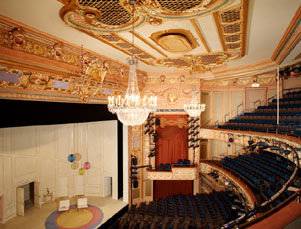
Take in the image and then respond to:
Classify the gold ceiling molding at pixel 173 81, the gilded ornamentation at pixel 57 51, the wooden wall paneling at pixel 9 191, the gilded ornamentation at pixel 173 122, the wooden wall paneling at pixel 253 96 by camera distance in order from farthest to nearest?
the wooden wall paneling at pixel 253 96 < the gilded ornamentation at pixel 173 122 < the gold ceiling molding at pixel 173 81 < the wooden wall paneling at pixel 9 191 < the gilded ornamentation at pixel 57 51

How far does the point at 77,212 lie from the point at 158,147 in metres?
4.53

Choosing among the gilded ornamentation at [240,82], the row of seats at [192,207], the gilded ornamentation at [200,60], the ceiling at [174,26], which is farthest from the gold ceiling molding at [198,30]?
the row of seats at [192,207]

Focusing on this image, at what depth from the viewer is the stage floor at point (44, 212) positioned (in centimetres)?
706

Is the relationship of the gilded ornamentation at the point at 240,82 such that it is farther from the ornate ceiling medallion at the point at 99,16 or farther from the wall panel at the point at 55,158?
the ornate ceiling medallion at the point at 99,16

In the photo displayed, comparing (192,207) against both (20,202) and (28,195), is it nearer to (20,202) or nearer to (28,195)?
(20,202)

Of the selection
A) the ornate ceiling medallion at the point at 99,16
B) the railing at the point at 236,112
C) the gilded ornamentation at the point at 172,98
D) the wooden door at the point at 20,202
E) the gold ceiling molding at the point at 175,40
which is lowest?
the wooden door at the point at 20,202

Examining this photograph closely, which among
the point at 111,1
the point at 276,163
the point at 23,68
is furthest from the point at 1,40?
the point at 276,163

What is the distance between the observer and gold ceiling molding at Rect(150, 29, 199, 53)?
15.6 ft

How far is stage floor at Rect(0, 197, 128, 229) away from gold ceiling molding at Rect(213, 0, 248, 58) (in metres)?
7.35

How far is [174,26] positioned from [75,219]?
7497mm

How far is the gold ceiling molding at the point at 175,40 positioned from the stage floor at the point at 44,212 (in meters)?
6.57

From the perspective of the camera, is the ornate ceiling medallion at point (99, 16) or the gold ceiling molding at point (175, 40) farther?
the gold ceiling molding at point (175, 40)

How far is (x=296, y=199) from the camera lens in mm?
2494

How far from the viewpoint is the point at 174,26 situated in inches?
171
